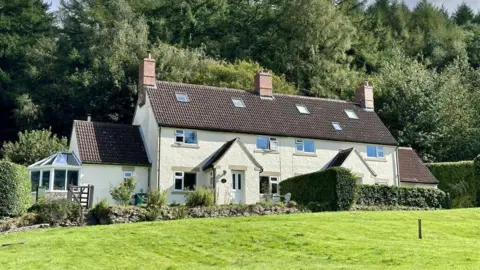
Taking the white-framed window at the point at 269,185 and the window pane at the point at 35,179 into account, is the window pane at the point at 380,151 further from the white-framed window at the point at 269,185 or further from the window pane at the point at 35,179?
the window pane at the point at 35,179

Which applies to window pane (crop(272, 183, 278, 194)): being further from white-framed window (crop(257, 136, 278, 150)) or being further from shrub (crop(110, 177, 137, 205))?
shrub (crop(110, 177, 137, 205))

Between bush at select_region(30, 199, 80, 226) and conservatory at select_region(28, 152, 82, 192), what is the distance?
25.8 feet

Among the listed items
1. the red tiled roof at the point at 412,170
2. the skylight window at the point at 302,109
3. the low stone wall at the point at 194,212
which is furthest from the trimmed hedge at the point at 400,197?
the skylight window at the point at 302,109

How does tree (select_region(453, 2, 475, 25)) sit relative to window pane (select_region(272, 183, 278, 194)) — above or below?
above

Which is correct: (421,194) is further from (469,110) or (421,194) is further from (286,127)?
(469,110)

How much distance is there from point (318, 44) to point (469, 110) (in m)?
15.9

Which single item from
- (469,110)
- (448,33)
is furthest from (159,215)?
(448,33)

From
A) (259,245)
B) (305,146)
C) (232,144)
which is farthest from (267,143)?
(259,245)

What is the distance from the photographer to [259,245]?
2294 cm

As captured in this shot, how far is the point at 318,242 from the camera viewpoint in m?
22.8

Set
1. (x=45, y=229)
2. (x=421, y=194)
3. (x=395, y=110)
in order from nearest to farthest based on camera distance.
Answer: (x=45, y=229) < (x=421, y=194) < (x=395, y=110)

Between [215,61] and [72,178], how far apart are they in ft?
86.8

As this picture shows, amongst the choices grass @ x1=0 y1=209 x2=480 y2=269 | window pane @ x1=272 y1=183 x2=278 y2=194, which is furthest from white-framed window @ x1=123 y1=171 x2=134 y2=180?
grass @ x1=0 y1=209 x2=480 y2=269

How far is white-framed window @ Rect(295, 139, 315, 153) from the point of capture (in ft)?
147
